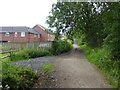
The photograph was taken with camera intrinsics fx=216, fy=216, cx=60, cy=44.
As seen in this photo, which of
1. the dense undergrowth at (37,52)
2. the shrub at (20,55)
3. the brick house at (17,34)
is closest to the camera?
the shrub at (20,55)

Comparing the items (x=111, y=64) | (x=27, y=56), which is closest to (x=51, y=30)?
(x=27, y=56)

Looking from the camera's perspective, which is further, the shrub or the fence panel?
the fence panel

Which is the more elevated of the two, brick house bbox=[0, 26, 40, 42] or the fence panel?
brick house bbox=[0, 26, 40, 42]

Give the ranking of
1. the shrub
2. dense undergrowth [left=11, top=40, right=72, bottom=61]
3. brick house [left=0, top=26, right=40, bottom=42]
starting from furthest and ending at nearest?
brick house [left=0, top=26, right=40, bottom=42] < dense undergrowth [left=11, top=40, right=72, bottom=61] < the shrub

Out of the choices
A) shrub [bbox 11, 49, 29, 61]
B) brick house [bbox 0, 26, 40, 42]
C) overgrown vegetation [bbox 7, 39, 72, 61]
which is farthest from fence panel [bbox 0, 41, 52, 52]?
brick house [bbox 0, 26, 40, 42]

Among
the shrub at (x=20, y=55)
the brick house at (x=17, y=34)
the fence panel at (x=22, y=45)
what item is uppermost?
the brick house at (x=17, y=34)

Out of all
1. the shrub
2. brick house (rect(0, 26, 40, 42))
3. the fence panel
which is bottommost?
the shrub

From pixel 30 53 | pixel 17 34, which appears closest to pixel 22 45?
pixel 30 53

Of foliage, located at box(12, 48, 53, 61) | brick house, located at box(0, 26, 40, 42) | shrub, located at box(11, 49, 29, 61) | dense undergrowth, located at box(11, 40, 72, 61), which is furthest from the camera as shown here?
brick house, located at box(0, 26, 40, 42)

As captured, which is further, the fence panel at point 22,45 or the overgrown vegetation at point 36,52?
the fence panel at point 22,45

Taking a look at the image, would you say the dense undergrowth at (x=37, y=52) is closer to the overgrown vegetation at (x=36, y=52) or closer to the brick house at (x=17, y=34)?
the overgrown vegetation at (x=36, y=52)

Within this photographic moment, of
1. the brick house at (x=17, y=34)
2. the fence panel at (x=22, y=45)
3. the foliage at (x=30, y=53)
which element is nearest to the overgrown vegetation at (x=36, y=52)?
the foliage at (x=30, y=53)

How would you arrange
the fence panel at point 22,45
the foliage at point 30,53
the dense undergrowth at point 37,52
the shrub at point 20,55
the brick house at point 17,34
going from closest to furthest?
the shrub at point 20,55, the foliage at point 30,53, the dense undergrowth at point 37,52, the fence panel at point 22,45, the brick house at point 17,34

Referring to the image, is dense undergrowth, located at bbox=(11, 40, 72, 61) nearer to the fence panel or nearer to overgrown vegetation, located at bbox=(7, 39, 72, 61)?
overgrown vegetation, located at bbox=(7, 39, 72, 61)
